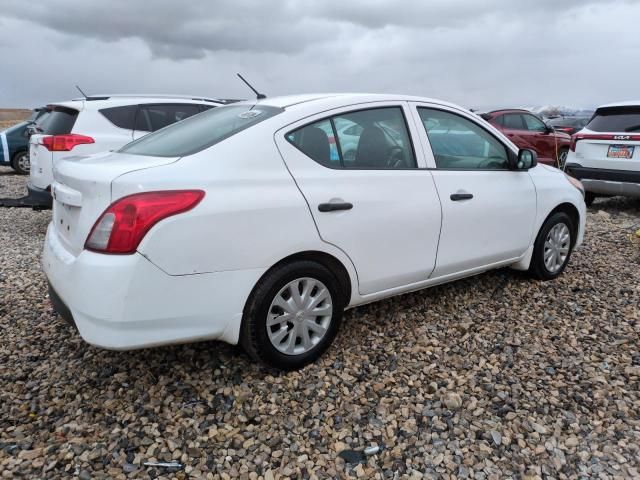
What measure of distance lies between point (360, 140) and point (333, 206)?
0.57 metres

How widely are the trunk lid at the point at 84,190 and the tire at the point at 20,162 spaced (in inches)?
452

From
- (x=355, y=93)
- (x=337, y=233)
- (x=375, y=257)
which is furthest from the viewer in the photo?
(x=355, y=93)

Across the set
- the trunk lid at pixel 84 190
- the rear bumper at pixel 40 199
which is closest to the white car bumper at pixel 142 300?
the trunk lid at pixel 84 190

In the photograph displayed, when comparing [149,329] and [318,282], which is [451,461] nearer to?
[318,282]

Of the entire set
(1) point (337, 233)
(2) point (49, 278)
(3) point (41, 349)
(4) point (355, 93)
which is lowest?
(3) point (41, 349)

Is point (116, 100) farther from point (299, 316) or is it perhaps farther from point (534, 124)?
point (534, 124)

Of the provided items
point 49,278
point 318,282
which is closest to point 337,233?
point 318,282

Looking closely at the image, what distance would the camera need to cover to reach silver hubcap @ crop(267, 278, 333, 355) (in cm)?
278

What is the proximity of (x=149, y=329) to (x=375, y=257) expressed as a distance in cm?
136

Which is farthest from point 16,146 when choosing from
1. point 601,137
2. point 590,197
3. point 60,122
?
point 590,197

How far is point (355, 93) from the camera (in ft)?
10.9

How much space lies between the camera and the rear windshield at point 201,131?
2.76 meters

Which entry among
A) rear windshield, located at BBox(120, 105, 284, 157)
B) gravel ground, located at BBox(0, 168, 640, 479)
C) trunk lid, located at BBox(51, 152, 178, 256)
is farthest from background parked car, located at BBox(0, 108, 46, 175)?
trunk lid, located at BBox(51, 152, 178, 256)

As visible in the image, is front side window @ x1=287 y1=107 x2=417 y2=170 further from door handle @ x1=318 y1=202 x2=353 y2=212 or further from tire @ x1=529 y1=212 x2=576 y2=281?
tire @ x1=529 y1=212 x2=576 y2=281
